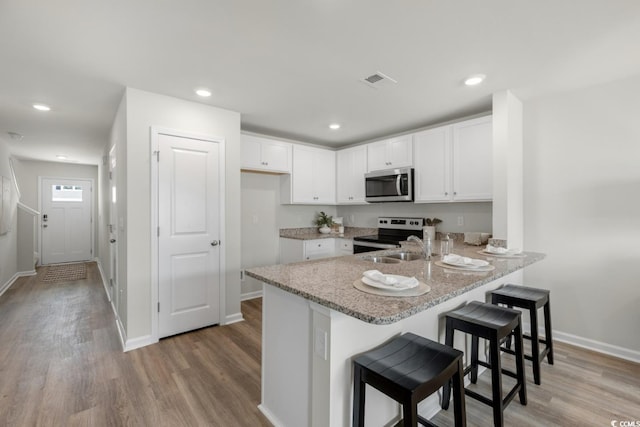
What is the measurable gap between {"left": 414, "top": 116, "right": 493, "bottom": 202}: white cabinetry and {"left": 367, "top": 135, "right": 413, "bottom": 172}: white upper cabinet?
0.13 metres

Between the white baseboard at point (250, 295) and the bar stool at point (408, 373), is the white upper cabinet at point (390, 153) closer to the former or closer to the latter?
the white baseboard at point (250, 295)

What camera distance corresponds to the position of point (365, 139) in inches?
178

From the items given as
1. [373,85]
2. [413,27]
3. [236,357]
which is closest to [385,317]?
[413,27]

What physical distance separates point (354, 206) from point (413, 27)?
11.1ft

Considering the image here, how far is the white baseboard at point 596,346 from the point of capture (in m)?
2.43

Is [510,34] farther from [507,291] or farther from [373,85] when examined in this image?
[507,291]

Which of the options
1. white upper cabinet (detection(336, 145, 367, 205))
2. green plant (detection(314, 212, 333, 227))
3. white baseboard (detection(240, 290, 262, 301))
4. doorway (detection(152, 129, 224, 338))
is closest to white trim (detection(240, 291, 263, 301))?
white baseboard (detection(240, 290, 262, 301))

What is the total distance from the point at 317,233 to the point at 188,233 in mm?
2252

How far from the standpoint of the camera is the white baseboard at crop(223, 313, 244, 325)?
3184 mm

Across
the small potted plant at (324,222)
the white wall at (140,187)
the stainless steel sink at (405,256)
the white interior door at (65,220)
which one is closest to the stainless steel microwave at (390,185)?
the small potted plant at (324,222)

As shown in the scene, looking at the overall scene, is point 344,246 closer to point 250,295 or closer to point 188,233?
point 250,295

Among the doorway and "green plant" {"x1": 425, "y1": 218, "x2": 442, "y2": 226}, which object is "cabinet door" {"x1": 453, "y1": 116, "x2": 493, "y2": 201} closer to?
"green plant" {"x1": 425, "y1": 218, "x2": 442, "y2": 226}

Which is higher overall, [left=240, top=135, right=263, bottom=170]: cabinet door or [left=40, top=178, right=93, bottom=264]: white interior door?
[left=240, top=135, right=263, bottom=170]: cabinet door

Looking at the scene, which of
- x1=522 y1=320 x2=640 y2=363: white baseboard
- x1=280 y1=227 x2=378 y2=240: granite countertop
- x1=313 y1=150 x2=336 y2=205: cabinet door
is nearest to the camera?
x1=522 y1=320 x2=640 y2=363: white baseboard
